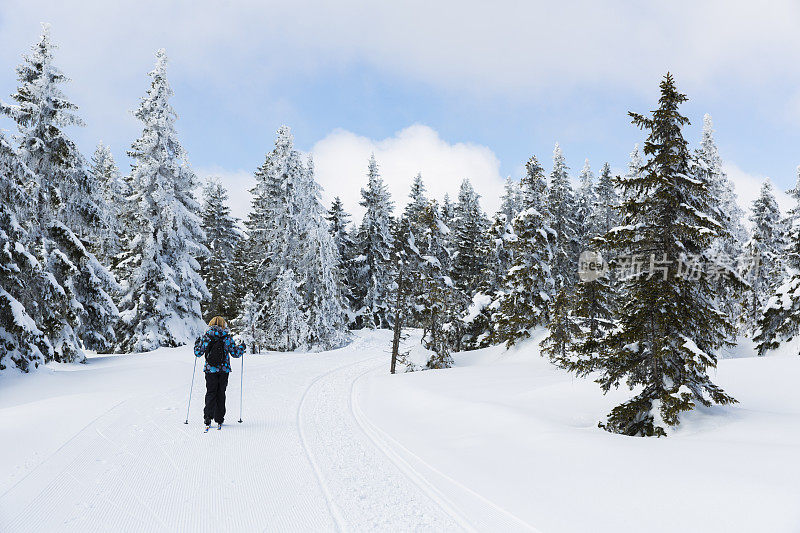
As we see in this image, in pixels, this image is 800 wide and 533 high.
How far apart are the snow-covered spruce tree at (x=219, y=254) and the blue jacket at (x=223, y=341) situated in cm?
2966

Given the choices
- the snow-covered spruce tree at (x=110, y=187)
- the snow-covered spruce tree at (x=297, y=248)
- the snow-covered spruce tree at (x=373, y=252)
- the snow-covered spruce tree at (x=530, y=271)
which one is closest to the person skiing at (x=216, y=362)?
the snow-covered spruce tree at (x=530, y=271)

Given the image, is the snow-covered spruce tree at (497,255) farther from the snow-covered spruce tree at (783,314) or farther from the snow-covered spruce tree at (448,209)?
the snow-covered spruce tree at (448,209)

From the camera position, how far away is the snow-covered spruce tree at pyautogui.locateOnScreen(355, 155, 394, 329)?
145ft

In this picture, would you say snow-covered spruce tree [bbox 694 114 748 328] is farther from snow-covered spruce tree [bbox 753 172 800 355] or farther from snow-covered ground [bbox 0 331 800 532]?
snow-covered ground [bbox 0 331 800 532]

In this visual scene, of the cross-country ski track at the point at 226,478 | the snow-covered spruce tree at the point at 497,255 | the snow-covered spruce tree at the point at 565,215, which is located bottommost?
the cross-country ski track at the point at 226,478

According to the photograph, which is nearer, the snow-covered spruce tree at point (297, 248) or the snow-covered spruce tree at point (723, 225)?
the snow-covered spruce tree at point (723, 225)

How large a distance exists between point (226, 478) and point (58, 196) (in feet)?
58.2

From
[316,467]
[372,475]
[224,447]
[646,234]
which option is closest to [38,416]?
[224,447]

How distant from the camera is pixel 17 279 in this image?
14797 mm

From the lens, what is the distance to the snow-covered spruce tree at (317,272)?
107 ft

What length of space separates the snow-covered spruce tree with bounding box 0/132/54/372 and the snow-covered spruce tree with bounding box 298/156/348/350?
17537 millimetres

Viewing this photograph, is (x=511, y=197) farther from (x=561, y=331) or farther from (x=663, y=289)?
(x=663, y=289)

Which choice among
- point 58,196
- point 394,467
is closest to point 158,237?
point 58,196

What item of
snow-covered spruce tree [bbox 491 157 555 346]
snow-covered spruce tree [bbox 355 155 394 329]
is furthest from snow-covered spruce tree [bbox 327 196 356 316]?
snow-covered spruce tree [bbox 491 157 555 346]
